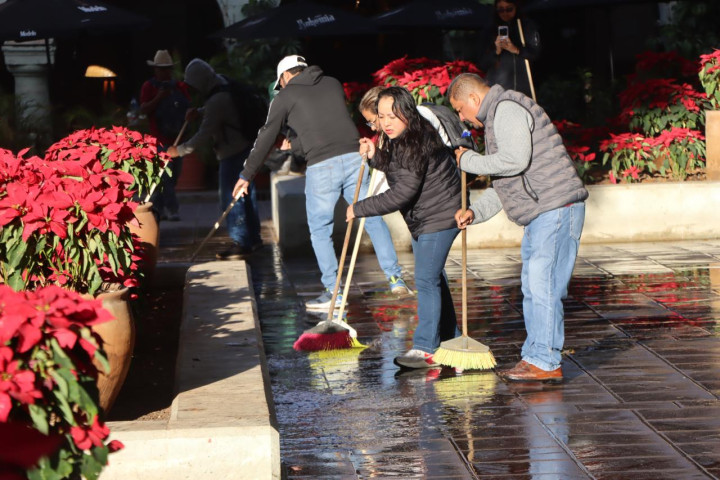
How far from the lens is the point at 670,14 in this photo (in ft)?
71.1

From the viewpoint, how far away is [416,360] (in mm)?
7582

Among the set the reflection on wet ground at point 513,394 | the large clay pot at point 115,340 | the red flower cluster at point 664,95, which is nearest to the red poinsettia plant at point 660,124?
the red flower cluster at point 664,95

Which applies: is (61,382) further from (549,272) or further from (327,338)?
(327,338)

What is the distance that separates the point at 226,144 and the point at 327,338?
182 inches

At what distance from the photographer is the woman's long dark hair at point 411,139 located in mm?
7316

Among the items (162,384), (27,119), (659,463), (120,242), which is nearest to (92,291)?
(120,242)

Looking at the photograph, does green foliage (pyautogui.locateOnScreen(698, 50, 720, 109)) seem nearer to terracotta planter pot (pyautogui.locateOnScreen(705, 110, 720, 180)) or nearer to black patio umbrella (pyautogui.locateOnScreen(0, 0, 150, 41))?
terracotta planter pot (pyautogui.locateOnScreen(705, 110, 720, 180))

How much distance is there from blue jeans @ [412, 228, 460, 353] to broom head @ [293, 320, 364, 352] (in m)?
0.67

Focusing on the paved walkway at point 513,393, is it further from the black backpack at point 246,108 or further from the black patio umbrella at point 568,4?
the black patio umbrella at point 568,4

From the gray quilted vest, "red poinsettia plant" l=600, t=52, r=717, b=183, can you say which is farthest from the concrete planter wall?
the gray quilted vest

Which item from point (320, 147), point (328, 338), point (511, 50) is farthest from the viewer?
point (511, 50)

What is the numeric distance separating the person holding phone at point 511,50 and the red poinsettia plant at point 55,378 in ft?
30.3

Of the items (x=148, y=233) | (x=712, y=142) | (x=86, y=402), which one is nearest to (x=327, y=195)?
(x=148, y=233)

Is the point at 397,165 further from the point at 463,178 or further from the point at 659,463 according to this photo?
the point at 659,463
